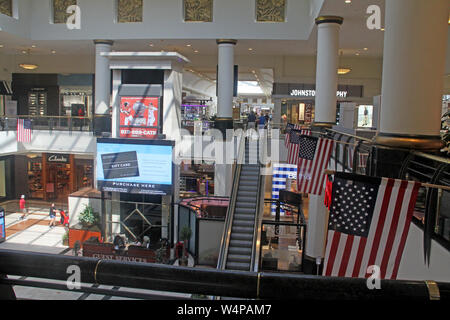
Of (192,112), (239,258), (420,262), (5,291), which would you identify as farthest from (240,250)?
(192,112)

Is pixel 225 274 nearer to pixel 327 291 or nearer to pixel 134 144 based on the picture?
pixel 327 291

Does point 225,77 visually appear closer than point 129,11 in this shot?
Yes

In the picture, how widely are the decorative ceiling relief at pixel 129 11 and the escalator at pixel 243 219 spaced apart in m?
9.91

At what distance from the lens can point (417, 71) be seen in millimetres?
5227

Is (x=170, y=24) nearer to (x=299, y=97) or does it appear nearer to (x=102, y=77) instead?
(x=102, y=77)

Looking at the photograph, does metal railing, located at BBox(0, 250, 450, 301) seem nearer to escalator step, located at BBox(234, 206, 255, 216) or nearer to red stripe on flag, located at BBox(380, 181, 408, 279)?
red stripe on flag, located at BBox(380, 181, 408, 279)

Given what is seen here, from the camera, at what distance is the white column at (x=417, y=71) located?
5.18 meters

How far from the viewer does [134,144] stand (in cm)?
1592

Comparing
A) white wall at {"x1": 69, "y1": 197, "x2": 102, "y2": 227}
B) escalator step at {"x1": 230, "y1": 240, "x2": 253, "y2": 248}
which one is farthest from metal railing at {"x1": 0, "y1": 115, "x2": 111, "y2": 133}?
escalator step at {"x1": 230, "y1": 240, "x2": 253, "y2": 248}

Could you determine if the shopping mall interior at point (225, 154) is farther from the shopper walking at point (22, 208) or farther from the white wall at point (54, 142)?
the shopper walking at point (22, 208)

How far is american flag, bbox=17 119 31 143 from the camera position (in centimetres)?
2338

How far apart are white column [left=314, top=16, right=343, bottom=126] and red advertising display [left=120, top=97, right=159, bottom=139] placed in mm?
6561

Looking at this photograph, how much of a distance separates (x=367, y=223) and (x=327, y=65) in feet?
40.0
